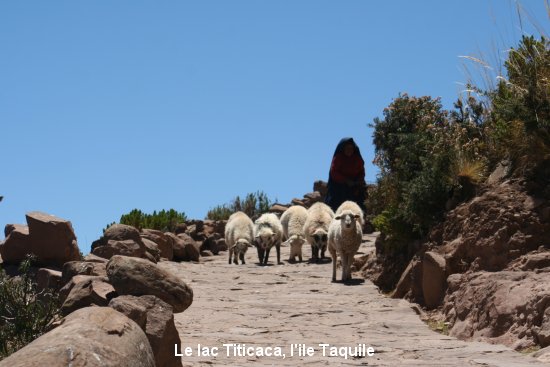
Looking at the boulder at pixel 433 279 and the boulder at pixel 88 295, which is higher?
the boulder at pixel 433 279

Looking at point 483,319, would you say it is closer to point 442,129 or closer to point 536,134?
point 536,134

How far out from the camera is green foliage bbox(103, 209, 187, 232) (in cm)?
2766

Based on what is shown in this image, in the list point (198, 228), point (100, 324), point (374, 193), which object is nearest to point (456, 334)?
point (100, 324)

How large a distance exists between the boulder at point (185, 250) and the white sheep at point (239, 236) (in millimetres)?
1481

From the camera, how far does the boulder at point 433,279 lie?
14734 mm

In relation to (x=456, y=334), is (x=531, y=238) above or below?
above

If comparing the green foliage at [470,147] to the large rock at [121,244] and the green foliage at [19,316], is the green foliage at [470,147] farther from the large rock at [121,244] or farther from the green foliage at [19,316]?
the green foliage at [19,316]

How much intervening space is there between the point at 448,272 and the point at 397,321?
1400 mm

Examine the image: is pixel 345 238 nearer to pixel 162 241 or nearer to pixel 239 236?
pixel 239 236

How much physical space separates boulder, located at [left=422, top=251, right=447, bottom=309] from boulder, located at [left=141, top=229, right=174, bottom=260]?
1020 cm

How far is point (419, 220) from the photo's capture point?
16.7m

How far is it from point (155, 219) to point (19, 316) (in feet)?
60.4

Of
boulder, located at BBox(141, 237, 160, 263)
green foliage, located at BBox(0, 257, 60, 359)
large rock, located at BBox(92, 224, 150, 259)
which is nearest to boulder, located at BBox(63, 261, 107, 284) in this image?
green foliage, located at BBox(0, 257, 60, 359)

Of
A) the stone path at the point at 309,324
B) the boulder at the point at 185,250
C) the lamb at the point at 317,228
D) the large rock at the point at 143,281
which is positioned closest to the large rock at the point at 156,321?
the large rock at the point at 143,281
